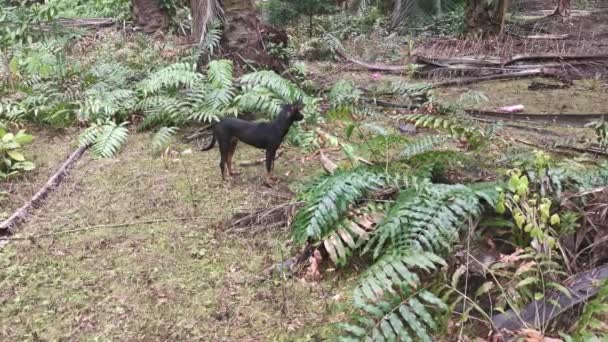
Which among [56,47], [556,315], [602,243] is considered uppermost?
[56,47]

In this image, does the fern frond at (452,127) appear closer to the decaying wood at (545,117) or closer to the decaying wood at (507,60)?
the decaying wood at (545,117)

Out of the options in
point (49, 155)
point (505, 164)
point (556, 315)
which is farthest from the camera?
point (49, 155)

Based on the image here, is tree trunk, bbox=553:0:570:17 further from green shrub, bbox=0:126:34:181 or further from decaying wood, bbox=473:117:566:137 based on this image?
green shrub, bbox=0:126:34:181

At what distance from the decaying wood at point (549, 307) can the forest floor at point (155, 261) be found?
82 centimetres

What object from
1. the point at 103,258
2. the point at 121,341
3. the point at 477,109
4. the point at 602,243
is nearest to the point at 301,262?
the point at 121,341

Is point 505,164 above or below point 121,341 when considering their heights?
above

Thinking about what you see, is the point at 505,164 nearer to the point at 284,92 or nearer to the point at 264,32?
the point at 284,92

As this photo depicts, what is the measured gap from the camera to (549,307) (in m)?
2.50

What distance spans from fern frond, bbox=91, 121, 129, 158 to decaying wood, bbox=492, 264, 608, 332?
13.1ft

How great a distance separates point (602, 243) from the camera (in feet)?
9.02

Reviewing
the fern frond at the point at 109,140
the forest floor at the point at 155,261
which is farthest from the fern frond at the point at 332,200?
the fern frond at the point at 109,140

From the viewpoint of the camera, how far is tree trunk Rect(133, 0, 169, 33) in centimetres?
1002

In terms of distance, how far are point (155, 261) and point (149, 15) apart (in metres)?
7.89

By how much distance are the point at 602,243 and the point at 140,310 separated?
2545 millimetres
